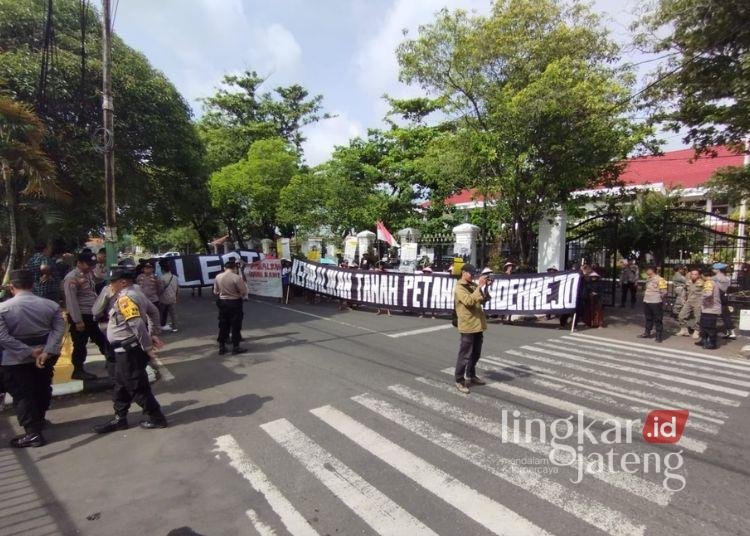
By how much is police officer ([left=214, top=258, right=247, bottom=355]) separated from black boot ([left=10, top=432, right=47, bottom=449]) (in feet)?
12.0

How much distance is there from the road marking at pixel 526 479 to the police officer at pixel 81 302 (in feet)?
15.2

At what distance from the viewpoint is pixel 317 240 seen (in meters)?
24.8

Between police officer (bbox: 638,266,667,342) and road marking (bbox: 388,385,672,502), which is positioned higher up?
police officer (bbox: 638,266,667,342)

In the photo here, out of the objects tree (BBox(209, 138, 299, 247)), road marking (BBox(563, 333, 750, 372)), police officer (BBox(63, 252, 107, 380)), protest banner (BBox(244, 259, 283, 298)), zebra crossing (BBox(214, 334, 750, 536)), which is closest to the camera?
zebra crossing (BBox(214, 334, 750, 536))

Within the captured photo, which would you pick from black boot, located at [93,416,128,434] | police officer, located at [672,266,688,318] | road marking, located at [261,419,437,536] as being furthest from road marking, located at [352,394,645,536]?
police officer, located at [672,266,688,318]

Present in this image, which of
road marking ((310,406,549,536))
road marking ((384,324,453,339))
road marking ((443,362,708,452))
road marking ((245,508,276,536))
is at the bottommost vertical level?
road marking ((245,508,276,536))

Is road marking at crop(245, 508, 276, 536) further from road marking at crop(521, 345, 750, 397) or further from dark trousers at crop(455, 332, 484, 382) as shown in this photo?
road marking at crop(521, 345, 750, 397)

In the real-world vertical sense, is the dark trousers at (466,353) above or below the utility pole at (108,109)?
below

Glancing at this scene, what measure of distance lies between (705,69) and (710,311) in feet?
19.4

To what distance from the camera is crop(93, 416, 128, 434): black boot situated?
4848mm

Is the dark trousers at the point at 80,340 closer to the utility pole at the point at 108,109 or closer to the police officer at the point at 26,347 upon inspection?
the utility pole at the point at 108,109

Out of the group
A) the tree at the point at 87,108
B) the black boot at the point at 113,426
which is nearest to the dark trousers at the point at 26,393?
the black boot at the point at 113,426

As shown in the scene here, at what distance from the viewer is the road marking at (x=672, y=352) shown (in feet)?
25.5

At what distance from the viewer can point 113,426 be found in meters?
4.89
